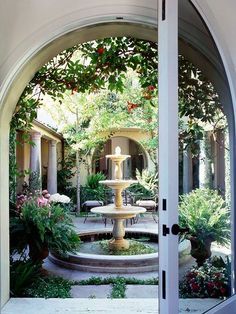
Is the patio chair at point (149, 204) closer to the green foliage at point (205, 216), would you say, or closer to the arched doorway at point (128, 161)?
the arched doorway at point (128, 161)

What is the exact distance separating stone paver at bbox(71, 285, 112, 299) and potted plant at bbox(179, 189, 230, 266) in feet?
6.93

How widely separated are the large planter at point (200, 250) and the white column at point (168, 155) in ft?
1.32

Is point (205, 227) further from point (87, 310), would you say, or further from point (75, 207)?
point (75, 207)

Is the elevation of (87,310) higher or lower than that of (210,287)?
lower

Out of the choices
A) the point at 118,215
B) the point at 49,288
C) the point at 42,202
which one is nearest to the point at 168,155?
the point at 49,288

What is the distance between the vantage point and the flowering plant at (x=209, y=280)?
7.96 ft

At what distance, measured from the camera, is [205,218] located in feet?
8.13

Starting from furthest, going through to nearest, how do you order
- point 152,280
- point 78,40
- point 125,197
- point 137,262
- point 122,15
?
point 125,197, point 137,262, point 152,280, point 78,40, point 122,15

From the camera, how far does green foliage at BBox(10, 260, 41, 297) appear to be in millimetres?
3947

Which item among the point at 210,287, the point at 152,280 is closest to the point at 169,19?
the point at 210,287

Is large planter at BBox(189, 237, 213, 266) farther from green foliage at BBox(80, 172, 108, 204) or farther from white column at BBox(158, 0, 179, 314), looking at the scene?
green foliage at BBox(80, 172, 108, 204)

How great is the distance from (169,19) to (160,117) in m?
0.55

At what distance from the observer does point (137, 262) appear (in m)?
5.62

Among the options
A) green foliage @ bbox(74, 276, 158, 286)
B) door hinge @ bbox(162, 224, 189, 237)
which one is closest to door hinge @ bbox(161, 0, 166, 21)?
door hinge @ bbox(162, 224, 189, 237)
